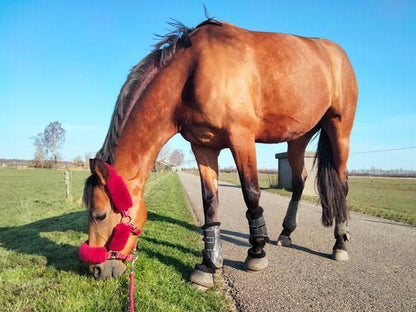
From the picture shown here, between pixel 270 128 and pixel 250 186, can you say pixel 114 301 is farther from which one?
pixel 270 128

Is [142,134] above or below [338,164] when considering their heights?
above

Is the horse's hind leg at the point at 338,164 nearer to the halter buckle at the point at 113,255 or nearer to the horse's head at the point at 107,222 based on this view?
the horse's head at the point at 107,222

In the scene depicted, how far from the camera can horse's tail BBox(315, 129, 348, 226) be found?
13.5 feet

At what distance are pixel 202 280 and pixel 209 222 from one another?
0.65m

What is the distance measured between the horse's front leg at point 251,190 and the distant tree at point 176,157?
109096mm

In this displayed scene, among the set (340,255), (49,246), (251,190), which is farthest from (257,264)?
(49,246)

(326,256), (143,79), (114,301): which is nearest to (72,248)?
(114,301)

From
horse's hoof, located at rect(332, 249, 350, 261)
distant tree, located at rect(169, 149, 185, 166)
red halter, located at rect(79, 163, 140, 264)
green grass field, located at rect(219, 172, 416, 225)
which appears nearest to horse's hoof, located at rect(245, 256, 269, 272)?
horse's hoof, located at rect(332, 249, 350, 261)

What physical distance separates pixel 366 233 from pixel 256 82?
407 centimetres

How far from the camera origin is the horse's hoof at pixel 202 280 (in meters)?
2.74

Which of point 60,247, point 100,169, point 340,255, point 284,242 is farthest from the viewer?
point 284,242

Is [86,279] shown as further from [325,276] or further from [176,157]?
[176,157]

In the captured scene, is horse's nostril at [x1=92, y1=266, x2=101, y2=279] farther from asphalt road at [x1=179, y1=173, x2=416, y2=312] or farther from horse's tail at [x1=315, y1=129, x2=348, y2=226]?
horse's tail at [x1=315, y1=129, x2=348, y2=226]

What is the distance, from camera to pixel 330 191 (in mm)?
A: 4188
